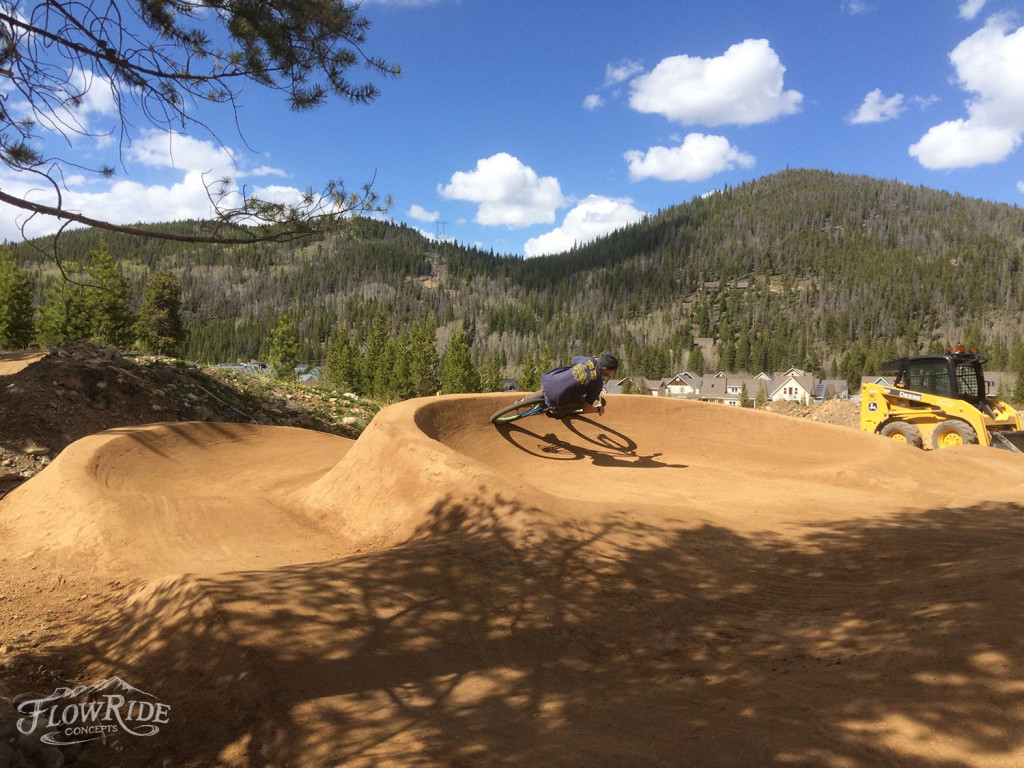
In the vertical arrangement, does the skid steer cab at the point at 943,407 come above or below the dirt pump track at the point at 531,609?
above

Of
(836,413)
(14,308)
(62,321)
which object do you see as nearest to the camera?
(836,413)

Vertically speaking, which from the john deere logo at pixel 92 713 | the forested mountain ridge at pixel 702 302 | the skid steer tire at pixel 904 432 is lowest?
the john deere logo at pixel 92 713

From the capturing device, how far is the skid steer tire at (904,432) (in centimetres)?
1343

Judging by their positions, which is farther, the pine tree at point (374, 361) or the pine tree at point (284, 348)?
the pine tree at point (374, 361)

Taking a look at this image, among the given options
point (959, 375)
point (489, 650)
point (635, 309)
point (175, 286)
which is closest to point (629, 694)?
point (489, 650)

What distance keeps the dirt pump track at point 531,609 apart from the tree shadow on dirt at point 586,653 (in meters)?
0.02

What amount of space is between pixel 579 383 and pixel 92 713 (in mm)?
7193

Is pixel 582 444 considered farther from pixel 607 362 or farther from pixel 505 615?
pixel 505 615

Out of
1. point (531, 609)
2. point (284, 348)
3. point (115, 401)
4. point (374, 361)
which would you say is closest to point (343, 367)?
point (374, 361)

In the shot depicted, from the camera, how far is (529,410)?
1062cm

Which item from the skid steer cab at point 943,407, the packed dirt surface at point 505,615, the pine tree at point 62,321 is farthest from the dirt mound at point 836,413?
the pine tree at point 62,321

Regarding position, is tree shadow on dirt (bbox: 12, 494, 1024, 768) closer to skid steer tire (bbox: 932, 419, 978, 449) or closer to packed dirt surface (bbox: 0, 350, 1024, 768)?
packed dirt surface (bbox: 0, 350, 1024, 768)

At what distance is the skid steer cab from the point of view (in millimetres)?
12500

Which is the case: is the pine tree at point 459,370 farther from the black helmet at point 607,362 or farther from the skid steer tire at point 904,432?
the black helmet at point 607,362
